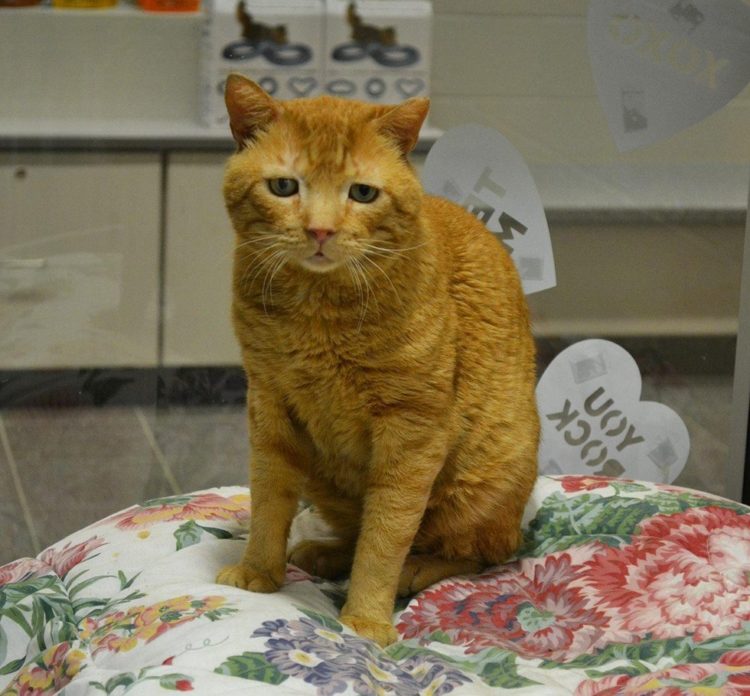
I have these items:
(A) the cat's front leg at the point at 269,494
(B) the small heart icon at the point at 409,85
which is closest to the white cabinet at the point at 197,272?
(B) the small heart icon at the point at 409,85

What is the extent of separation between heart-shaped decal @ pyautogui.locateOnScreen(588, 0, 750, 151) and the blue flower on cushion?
95 cm

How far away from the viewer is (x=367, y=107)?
1.17 m

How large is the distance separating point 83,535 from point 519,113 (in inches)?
35.6

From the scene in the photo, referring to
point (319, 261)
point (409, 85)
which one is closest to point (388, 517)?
point (319, 261)

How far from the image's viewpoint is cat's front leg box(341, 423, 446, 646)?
46.3 inches

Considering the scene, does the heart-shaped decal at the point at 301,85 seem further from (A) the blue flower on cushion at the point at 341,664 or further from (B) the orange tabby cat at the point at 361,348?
(A) the blue flower on cushion at the point at 341,664

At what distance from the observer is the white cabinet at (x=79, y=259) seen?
1893mm

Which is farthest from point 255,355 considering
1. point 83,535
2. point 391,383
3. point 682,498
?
point 682,498

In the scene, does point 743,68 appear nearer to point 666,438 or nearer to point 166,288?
point 666,438

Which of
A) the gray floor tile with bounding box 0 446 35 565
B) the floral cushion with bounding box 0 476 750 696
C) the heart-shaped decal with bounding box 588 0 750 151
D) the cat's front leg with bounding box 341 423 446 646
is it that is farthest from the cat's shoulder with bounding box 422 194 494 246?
the gray floor tile with bounding box 0 446 35 565

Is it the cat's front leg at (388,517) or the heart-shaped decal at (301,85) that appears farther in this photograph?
the heart-shaped decal at (301,85)

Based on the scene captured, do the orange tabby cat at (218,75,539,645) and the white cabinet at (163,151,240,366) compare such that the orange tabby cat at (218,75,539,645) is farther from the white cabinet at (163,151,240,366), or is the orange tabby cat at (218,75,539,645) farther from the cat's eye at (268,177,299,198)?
the white cabinet at (163,151,240,366)

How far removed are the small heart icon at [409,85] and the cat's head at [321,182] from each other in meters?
0.67

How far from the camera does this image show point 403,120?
115cm
